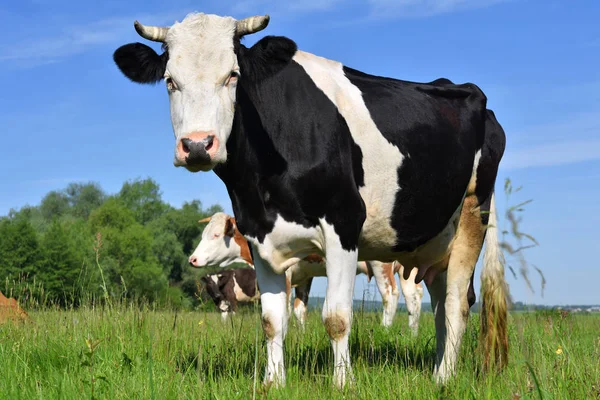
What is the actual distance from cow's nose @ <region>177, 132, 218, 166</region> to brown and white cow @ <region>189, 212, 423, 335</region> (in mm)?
2592

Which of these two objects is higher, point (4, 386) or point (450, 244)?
point (450, 244)

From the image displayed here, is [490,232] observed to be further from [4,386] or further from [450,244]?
[4,386]

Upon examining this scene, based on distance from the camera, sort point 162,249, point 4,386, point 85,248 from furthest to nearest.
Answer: point 162,249 → point 85,248 → point 4,386

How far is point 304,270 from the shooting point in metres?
10.7

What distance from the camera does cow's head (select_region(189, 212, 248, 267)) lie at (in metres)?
16.7

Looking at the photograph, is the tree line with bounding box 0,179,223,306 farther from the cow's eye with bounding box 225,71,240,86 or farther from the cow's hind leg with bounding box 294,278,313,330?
the cow's eye with bounding box 225,71,240,86

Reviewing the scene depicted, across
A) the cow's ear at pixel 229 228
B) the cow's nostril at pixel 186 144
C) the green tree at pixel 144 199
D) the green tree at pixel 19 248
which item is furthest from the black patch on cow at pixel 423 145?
the green tree at pixel 144 199

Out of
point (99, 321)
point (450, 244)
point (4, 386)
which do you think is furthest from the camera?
point (99, 321)

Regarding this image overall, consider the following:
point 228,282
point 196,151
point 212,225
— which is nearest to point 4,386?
point 196,151

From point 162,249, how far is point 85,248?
13721 millimetres

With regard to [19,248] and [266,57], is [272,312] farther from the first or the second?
[19,248]

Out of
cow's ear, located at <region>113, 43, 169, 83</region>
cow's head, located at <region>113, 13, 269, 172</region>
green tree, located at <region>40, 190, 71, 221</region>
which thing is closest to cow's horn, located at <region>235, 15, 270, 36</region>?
cow's head, located at <region>113, 13, 269, 172</region>

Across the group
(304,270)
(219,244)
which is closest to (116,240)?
(219,244)

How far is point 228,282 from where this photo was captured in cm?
2420
